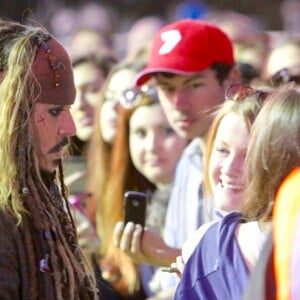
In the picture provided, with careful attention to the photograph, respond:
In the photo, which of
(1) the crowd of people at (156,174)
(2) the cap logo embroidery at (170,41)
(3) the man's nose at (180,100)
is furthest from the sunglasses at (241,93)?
(2) the cap logo embroidery at (170,41)

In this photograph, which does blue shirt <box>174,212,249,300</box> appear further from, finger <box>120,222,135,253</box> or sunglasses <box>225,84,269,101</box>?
finger <box>120,222,135,253</box>

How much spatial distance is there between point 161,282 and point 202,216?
0.37m

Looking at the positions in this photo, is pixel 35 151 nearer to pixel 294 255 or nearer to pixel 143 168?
pixel 294 255

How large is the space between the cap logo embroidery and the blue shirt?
1.84 metres

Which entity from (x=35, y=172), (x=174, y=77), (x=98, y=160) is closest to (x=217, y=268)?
(x=35, y=172)

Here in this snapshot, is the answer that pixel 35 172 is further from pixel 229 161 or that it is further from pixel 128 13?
pixel 128 13

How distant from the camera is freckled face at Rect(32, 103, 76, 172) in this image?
9.65ft

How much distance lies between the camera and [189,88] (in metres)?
4.48

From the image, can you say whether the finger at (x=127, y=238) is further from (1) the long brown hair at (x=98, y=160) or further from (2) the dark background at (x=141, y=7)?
(2) the dark background at (x=141, y=7)

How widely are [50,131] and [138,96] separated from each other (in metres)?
2.10

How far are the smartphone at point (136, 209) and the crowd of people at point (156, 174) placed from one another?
36 mm

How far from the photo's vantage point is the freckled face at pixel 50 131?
2941 millimetres

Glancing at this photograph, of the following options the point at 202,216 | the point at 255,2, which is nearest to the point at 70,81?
the point at 202,216

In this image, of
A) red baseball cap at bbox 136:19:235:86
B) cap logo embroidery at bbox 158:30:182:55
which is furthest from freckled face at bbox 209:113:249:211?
cap logo embroidery at bbox 158:30:182:55
